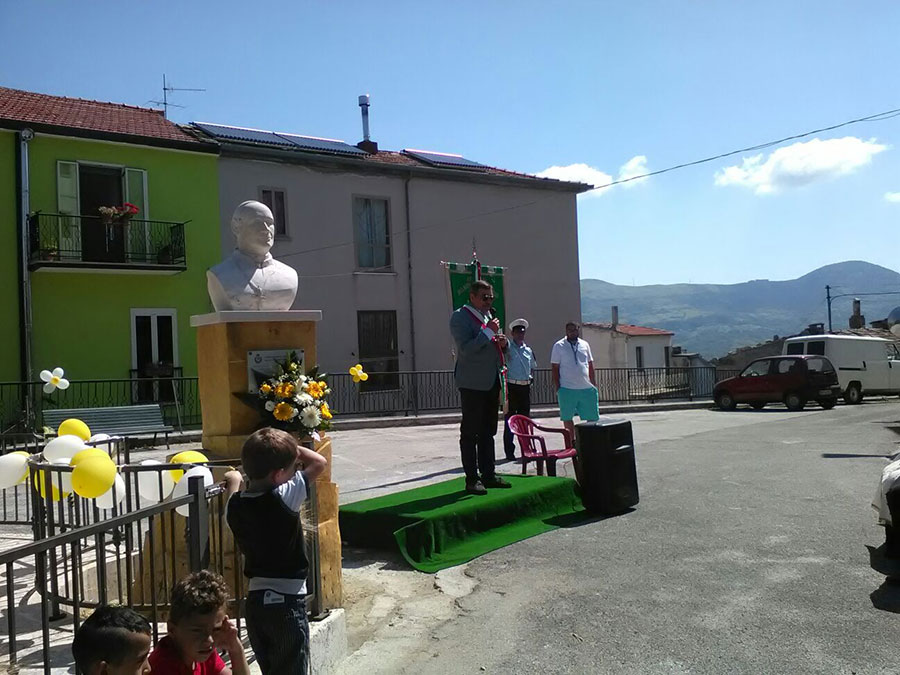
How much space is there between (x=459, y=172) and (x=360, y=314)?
17.7ft

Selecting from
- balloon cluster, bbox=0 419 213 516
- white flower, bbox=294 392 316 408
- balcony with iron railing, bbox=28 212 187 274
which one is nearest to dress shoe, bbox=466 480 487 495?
white flower, bbox=294 392 316 408

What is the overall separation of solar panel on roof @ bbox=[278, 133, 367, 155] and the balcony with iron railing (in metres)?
4.34

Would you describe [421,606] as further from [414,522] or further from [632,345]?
[632,345]

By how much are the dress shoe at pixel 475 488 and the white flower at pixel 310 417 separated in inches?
101

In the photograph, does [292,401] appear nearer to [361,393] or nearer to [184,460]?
[184,460]

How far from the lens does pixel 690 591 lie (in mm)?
5098

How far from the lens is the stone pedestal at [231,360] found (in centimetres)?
497

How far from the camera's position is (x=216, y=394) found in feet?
16.7

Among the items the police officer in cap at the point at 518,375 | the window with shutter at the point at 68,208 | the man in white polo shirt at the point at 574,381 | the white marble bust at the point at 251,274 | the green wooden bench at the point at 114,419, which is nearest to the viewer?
the white marble bust at the point at 251,274

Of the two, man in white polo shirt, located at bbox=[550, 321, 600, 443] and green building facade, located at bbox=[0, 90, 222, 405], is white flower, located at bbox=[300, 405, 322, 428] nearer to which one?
man in white polo shirt, located at bbox=[550, 321, 600, 443]

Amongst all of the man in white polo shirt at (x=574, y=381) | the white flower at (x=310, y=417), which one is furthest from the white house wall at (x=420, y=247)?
the white flower at (x=310, y=417)

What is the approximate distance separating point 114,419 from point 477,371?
1195 cm

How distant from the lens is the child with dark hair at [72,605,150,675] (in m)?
2.25

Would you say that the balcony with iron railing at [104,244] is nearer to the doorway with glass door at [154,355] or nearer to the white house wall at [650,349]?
the doorway with glass door at [154,355]
